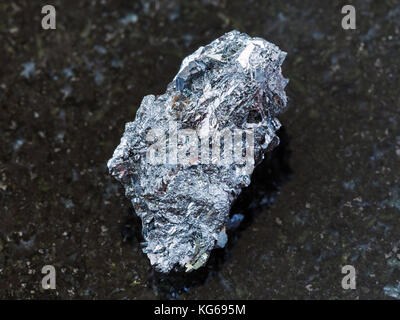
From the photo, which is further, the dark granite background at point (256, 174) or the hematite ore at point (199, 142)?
the dark granite background at point (256, 174)

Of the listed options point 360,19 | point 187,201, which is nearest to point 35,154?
point 187,201

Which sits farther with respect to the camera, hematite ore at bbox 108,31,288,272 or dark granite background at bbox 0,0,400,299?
dark granite background at bbox 0,0,400,299

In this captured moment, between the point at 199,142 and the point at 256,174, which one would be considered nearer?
the point at 199,142
